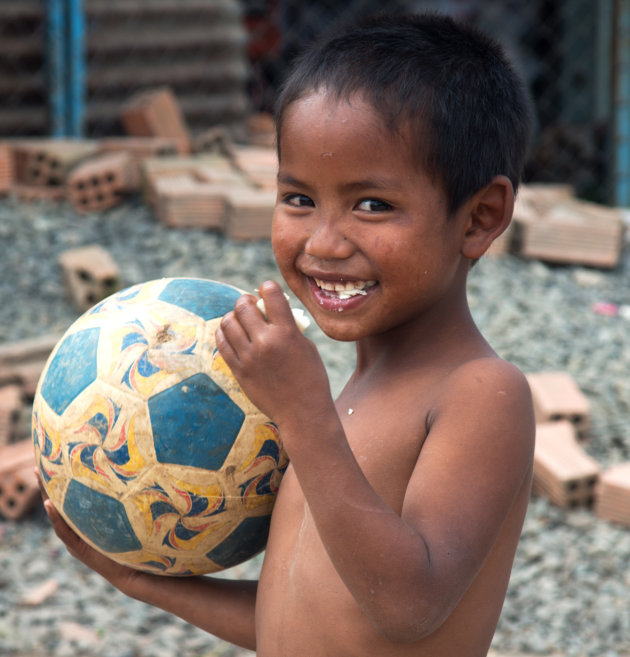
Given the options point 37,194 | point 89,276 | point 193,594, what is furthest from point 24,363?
point 193,594

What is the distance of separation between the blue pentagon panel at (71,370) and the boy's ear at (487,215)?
0.73 m

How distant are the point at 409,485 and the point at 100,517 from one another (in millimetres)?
647

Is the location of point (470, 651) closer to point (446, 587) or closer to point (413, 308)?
point (446, 587)

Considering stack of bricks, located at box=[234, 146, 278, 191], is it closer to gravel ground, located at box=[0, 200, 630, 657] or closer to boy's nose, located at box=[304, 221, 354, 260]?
gravel ground, located at box=[0, 200, 630, 657]

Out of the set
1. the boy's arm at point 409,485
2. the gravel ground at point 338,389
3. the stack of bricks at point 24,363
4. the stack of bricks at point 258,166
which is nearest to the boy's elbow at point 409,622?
the boy's arm at point 409,485

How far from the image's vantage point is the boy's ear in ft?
5.48

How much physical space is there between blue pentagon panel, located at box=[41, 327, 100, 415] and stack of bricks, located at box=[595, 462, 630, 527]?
9.22 feet

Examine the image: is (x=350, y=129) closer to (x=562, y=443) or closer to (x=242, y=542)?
(x=242, y=542)

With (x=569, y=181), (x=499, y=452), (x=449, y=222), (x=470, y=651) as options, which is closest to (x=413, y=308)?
(x=449, y=222)

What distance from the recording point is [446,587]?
1.47m

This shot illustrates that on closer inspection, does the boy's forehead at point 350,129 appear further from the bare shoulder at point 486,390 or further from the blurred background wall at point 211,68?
the blurred background wall at point 211,68

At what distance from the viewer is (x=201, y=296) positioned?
77.7 inches

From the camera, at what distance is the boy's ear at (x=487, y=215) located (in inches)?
65.8

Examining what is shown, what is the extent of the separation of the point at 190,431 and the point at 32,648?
6.60 feet
